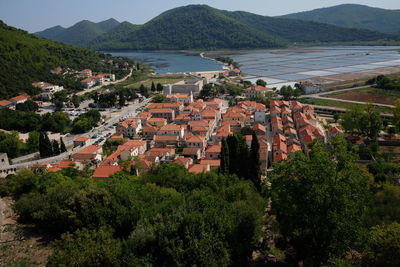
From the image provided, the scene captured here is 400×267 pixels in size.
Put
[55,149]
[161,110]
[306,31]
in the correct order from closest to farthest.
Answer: [55,149] → [161,110] → [306,31]

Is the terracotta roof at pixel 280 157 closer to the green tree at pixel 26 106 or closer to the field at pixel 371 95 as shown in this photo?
the field at pixel 371 95

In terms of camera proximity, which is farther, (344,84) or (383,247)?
(344,84)

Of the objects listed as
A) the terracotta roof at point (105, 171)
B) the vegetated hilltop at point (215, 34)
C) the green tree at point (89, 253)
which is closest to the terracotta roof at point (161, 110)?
the terracotta roof at point (105, 171)

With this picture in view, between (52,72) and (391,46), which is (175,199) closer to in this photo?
(52,72)

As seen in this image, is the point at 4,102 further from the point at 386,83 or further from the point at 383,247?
the point at 386,83

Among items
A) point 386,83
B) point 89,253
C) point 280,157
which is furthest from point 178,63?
point 89,253
